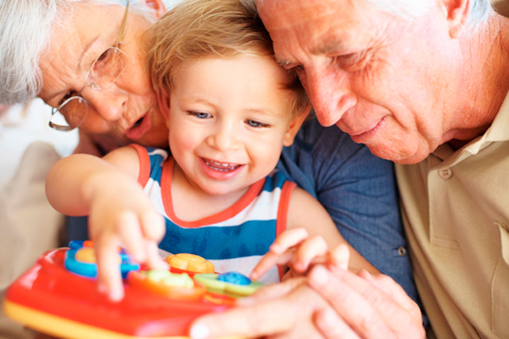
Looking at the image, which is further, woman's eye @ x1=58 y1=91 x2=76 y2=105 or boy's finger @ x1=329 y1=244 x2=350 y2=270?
woman's eye @ x1=58 y1=91 x2=76 y2=105

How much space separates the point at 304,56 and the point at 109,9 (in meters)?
0.83

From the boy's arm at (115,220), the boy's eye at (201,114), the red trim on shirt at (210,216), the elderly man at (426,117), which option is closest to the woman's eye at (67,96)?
the red trim on shirt at (210,216)

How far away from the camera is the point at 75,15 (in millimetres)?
1641

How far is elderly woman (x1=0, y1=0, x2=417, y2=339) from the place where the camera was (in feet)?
5.33

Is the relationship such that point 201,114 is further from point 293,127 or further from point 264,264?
point 264,264

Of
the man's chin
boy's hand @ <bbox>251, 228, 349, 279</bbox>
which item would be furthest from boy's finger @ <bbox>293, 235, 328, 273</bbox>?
the man's chin

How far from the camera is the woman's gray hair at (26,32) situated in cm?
160

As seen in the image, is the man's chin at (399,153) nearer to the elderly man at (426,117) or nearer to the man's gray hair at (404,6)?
the elderly man at (426,117)

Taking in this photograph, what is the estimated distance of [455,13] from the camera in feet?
4.27

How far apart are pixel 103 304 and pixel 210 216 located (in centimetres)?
90

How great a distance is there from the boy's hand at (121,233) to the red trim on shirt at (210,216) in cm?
75

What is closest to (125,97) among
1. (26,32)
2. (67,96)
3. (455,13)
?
(67,96)

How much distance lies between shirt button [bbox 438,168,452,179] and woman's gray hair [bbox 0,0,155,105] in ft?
4.77

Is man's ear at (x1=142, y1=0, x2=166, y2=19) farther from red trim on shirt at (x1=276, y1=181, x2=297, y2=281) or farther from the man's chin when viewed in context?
the man's chin
